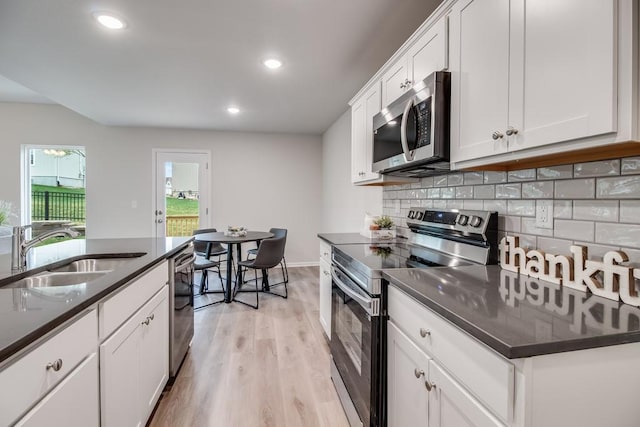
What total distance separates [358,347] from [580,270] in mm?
1000

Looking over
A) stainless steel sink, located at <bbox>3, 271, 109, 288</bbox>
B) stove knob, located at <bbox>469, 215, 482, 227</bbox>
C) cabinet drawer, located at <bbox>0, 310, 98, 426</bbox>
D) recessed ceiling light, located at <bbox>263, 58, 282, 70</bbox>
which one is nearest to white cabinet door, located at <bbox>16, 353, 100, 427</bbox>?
cabinet drawer, located at <bbox>0, 310, 98, 426</bbox>

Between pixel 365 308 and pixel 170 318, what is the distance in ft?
4.46

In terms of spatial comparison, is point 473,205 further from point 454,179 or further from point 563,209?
point 563,209

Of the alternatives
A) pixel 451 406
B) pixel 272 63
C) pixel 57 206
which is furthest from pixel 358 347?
pixel 57 206

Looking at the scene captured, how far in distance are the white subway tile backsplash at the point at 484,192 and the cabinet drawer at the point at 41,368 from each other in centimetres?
181

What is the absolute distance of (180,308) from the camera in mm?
2182

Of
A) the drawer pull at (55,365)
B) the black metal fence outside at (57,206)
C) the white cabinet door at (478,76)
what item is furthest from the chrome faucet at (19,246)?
the black metal fence outside at (57,206)

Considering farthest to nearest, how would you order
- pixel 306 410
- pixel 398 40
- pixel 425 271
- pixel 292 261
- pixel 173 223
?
pixel 292 261 < pixel 173 223 < pixel 398 40 < pixel 306 410 < pixel 425 271

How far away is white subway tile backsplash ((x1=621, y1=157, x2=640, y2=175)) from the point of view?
3.16ft

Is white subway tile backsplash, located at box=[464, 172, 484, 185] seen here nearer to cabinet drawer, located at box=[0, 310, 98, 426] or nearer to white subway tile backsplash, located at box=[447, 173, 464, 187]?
white subway tile backsplash, located at box=[447, 173, 464, 187]

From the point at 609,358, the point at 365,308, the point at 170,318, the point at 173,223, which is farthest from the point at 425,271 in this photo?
the point at 173,223

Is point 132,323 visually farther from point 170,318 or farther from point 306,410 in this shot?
point 306,410

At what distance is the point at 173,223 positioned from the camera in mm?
5191

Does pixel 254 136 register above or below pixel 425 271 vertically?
above
